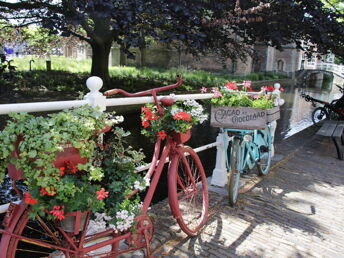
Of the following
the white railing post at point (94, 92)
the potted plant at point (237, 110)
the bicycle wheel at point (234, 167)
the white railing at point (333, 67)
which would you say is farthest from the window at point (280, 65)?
the white railing post at point (94, 92)

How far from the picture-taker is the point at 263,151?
14.7 ft

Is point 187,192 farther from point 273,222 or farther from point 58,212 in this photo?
point 58,212

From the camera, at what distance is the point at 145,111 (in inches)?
99.8

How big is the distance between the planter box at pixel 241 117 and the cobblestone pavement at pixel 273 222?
910 millimetres

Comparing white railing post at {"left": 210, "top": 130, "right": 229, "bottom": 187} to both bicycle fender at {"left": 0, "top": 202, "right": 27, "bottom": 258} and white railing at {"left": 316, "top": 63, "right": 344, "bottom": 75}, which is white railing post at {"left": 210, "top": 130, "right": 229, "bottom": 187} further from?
white railing at {"left": 316, "top": 63, "right": 344, "bottom": 75}

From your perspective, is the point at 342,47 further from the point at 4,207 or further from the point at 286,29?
the point at 4,207

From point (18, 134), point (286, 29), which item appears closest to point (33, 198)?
point (18, 134)

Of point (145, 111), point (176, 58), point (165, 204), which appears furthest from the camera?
point (176, 58)

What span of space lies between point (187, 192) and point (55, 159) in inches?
66.9

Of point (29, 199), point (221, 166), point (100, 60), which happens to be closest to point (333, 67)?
point (100, 60)

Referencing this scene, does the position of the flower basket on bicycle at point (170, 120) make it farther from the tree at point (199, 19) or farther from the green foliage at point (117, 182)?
the tree at point (199, 19)

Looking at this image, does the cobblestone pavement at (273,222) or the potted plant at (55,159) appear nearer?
the potted plant at (55,159)

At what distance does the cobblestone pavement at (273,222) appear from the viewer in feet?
9.30

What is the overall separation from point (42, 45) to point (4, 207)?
18558mm
